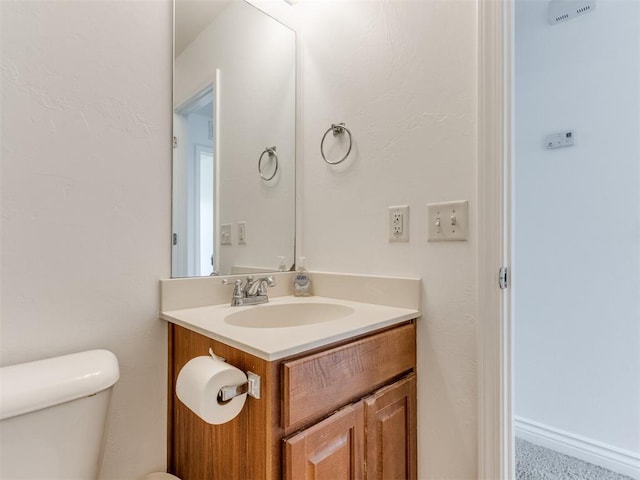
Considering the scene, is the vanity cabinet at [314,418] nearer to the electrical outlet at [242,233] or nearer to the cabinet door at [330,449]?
the cabinet door at [330,449]

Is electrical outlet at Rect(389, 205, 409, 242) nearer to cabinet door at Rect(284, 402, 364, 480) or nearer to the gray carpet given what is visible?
cabinet door at Rect(284, 402, 364, 480)

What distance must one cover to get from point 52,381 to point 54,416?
0.23ft

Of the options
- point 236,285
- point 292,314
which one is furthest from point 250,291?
point 292,314

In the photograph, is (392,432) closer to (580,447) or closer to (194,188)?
(194,188)

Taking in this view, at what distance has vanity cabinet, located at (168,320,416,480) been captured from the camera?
0.71 meters

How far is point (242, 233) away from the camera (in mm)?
1338

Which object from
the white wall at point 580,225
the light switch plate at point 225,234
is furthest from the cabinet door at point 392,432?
the white wall at point 580,225

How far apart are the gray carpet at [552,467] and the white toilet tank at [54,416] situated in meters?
1.63

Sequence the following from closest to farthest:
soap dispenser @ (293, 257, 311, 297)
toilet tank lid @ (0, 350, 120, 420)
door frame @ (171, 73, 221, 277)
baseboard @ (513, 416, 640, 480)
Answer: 1. toilet tank lid @ (0, 350, 120, 420)
2. door frame @ (171, 73, 221, 277)
3. soap dispenser @ (293, 257, 311, 297)
4. baseboard @ (513, 416, 640, 480)

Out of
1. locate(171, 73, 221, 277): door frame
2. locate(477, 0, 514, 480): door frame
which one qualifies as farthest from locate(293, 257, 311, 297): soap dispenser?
locate(477, 0, 514, 480): door frame

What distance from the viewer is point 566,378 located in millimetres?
1652

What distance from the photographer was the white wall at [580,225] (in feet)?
4.88

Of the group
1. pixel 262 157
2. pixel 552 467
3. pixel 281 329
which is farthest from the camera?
pixel 552 467

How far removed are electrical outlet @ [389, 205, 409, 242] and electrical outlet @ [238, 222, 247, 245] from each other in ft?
1.88
